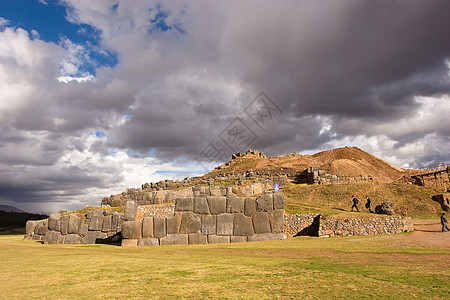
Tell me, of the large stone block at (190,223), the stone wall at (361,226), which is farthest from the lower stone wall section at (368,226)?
the large stone block at (190,223)

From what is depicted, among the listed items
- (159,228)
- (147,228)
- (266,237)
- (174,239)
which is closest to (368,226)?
(266,237)

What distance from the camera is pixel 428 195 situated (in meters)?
31.5

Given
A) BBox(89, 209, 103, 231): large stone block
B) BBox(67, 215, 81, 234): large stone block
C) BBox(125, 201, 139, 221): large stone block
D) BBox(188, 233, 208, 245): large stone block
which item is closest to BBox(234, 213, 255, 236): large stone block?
BBox(188, 233, 208, 245): large stone block

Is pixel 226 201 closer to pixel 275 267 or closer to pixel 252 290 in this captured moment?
pixel 275 267

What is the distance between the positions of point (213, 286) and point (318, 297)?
8.11 ft

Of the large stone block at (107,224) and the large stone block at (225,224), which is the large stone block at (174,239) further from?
the large stone block at (107,224)

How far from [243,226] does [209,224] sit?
7.26 feet

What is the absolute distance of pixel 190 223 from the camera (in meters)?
20.6

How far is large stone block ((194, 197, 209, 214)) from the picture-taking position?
2072cm

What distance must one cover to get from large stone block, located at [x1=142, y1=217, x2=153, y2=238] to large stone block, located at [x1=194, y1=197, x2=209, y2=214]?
3104 millimetres

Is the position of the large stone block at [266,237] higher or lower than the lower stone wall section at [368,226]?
lower

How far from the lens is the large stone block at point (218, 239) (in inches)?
796

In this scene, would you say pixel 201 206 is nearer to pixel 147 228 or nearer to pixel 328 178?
pixel 147 228

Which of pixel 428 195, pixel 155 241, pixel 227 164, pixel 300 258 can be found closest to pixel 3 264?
pixel 155 241
